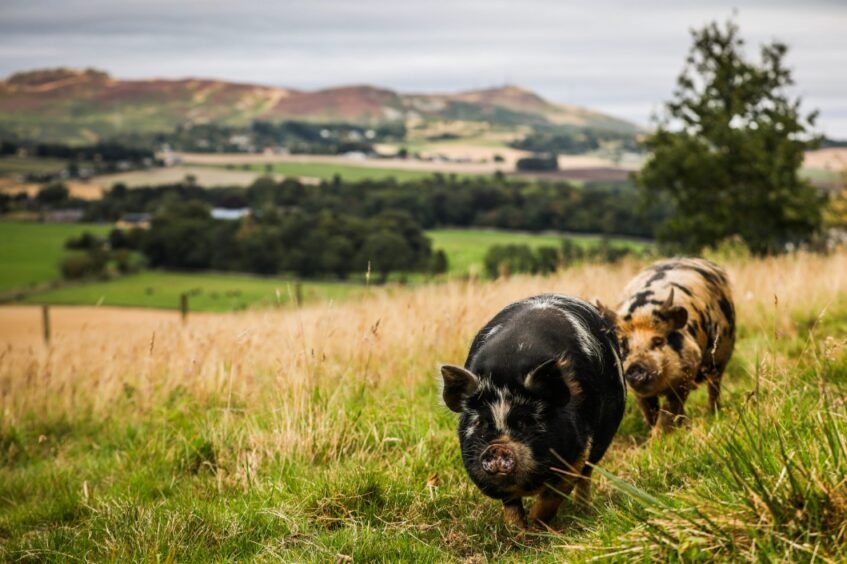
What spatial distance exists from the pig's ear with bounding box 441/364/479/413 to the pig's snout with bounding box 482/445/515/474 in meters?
0.36

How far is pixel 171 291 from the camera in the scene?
82.0m

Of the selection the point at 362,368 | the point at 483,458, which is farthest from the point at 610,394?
the point at 362,368

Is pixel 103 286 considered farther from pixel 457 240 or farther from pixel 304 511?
pixel 304 511

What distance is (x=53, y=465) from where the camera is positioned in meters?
7.12

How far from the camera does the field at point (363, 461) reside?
11.2ft

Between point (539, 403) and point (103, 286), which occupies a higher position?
point (539, 403)

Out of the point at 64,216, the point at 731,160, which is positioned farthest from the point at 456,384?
the point at 64,216

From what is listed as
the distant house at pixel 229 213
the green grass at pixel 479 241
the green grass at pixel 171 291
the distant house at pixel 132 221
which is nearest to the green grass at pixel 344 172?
the distant house at pixel 229 213

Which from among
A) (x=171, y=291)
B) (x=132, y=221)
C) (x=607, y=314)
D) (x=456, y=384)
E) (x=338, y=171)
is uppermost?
(x=338, y=171)

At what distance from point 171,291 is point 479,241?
3449 centimetres

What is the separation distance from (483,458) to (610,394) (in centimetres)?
111

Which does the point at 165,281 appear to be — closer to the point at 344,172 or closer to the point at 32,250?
the point at 32,250

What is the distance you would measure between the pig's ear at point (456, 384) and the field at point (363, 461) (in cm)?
80

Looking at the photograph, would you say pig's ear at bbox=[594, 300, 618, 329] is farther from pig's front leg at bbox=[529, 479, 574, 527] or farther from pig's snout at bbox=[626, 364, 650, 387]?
pig's front leg at bbox=[529, 479, 574, 527]
